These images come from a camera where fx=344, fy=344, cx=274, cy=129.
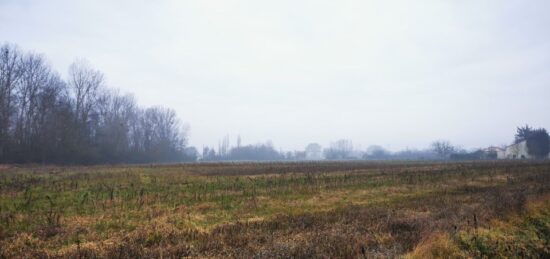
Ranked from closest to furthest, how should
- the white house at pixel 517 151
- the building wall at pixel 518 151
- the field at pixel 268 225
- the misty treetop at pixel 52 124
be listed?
1. the field at pixel 268 225
2. the misty treetop at pixel 52 124
3. the white house at pixel 517 151
4. the building wall at pixel 518 151

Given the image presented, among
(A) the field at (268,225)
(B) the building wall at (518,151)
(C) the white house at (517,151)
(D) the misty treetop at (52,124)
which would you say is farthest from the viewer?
(B) the building wall at (518,151)

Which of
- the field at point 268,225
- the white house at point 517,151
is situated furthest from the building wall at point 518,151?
the field at point 268,225

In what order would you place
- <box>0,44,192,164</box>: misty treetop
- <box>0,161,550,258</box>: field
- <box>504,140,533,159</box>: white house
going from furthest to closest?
<box>504,140,533,159</box>: white house, <box>0,44,192,164</box>: misty treetop, <box>0,161,550,258</box>: field

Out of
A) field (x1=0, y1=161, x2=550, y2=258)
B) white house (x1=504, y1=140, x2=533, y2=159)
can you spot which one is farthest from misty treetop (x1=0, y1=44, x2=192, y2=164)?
white house (x1=504, y1=140, x2=533, y2=159)

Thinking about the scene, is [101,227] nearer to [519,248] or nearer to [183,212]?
[183,212]

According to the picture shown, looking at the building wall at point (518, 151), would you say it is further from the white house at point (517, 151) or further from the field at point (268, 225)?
the field at point (268, 225)

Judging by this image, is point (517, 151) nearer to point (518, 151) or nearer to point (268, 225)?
point (518, 151)

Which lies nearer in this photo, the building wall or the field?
the field

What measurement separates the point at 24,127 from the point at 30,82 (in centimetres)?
737

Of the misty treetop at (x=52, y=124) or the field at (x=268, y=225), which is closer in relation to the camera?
the field at (x=268, y=225)

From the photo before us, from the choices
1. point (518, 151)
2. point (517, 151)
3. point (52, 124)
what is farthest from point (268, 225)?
point (517, 151)

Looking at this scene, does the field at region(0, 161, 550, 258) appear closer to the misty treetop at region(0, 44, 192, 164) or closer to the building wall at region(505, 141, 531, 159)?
the misty treetop at region(0, 44, 192, 164)

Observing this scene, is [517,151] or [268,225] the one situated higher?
[517,151]

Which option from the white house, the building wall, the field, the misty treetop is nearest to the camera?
the field
